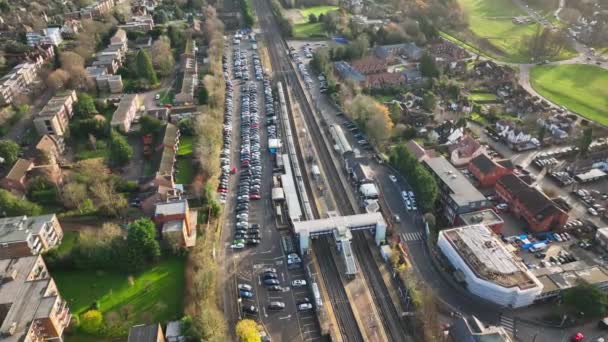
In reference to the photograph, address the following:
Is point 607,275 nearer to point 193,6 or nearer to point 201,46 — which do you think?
point 201,46

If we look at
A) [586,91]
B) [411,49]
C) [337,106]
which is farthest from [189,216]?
[586,91]

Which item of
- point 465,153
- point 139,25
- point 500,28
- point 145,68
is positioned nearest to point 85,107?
point 145,68

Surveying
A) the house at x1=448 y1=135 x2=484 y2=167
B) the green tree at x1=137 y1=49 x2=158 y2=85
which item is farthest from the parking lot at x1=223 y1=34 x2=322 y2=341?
the house at x1=448 y1=135 x2=484 y2=167

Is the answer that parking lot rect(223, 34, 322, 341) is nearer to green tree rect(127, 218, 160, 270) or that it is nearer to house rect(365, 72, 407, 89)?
green tree rect(127, 218, 160, 270)

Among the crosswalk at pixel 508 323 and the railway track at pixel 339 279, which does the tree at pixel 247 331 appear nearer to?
the railway track at pixel 339 279

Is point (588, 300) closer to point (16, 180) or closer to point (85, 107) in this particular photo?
point (16, 180)

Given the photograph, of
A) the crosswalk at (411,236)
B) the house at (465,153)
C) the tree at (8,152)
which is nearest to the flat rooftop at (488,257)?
the crosswalk at (411,236)
